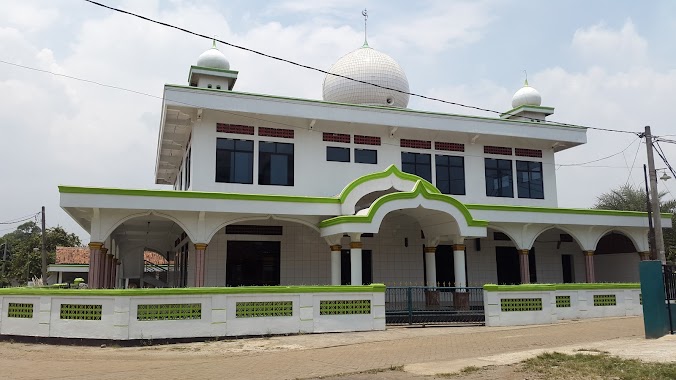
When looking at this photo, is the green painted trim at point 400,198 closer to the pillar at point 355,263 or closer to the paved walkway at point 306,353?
the pillar at point 355,263

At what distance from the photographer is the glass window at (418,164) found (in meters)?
21.2

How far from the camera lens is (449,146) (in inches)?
863

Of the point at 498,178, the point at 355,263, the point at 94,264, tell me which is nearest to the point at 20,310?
the point at 94,264

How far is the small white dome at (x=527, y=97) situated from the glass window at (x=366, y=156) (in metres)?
8.62

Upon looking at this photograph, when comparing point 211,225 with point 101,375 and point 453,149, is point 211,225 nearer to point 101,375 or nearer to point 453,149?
point 101,375

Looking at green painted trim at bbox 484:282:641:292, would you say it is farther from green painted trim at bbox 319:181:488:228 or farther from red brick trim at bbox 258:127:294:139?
red brick trim at bbox 258:127:294:139

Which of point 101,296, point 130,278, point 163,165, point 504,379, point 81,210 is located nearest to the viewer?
point 504,379

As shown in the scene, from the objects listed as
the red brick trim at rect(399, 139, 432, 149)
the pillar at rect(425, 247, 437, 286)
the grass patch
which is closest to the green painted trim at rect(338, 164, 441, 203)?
the pillar at rect(425, 247, 437, 286)

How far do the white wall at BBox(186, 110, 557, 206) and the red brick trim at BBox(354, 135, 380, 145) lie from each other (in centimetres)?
13

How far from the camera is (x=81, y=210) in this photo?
16.4 metres

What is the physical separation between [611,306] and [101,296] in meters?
14.0

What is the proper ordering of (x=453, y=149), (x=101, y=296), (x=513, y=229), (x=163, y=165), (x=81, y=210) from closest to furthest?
(x=101, y=296), (x=81, y=210), (x=513, y=229), (x=453, y=149), (x=163, y=165)

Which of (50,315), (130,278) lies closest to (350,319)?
(50,315)

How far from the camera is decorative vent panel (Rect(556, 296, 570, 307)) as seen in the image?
16.2 metres
